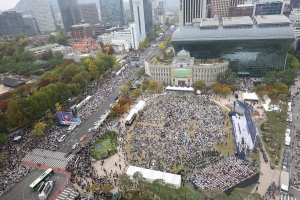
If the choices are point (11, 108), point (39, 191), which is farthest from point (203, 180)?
point (11, 108)

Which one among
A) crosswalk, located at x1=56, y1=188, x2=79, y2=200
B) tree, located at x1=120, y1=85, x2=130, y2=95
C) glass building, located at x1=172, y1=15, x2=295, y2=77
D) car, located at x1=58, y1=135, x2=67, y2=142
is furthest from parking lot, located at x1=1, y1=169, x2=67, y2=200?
glass building, located at x1=172, y1=15, x2=295, y2=77

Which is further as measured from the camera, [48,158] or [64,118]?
[64,118]

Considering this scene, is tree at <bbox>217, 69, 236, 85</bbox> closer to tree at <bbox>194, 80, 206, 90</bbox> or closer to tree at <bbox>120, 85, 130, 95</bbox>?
tree at <bbox>194, 80, 206, 90</bbox>

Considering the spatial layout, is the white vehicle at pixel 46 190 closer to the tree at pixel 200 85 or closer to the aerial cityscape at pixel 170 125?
the aerial cityscape at pixel 170 125

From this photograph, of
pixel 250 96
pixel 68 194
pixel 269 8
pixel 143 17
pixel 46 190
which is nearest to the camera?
pixel 68 194

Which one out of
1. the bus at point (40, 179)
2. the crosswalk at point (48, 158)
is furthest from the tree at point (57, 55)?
the bus at point (40, 179)

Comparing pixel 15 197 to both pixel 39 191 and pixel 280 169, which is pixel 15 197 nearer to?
pixel 39 191

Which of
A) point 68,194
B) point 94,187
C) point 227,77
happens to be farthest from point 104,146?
point 227,77

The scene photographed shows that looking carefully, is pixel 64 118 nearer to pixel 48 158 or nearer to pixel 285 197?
pixel 48 158
